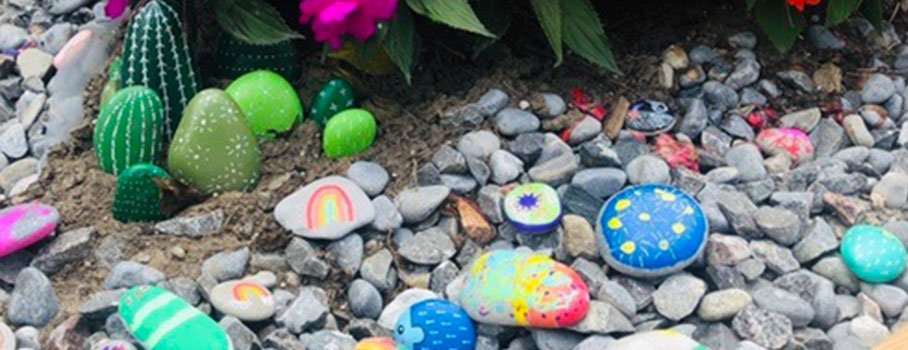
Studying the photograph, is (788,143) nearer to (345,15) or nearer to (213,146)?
(345,15)

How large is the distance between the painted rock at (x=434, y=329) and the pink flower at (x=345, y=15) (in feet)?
1.33

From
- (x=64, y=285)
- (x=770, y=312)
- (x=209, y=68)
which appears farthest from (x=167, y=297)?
(x=770, y=312)

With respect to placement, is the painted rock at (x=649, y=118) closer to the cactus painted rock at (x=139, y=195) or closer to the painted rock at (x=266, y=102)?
the painted rock at (x=266, y=102)

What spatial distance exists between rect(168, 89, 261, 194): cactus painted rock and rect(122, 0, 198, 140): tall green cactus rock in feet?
0.55

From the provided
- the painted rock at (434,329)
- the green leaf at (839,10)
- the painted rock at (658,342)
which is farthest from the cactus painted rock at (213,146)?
the green leaf at (839,10)

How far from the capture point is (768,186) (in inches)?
A: 83.7

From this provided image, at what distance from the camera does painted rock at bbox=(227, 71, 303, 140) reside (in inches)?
86.9

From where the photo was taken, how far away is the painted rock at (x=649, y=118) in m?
2.28

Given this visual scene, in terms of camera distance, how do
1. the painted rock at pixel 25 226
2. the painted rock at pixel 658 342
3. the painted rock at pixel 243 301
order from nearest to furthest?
1. the painted rock at pixel 658 342
2. the painted rock at pixel 243 301
3. the painted rock at pixel 25 226

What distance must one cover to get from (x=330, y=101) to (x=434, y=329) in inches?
23.0

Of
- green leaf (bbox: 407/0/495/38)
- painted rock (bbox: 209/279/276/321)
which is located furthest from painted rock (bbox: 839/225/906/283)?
painted rock (bbox: 209/279/276/321)

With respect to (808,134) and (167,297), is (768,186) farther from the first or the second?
(167,297)

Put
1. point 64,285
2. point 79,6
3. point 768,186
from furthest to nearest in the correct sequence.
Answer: point 79,6
point 768,186
point 64,285

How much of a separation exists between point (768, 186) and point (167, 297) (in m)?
0.96
